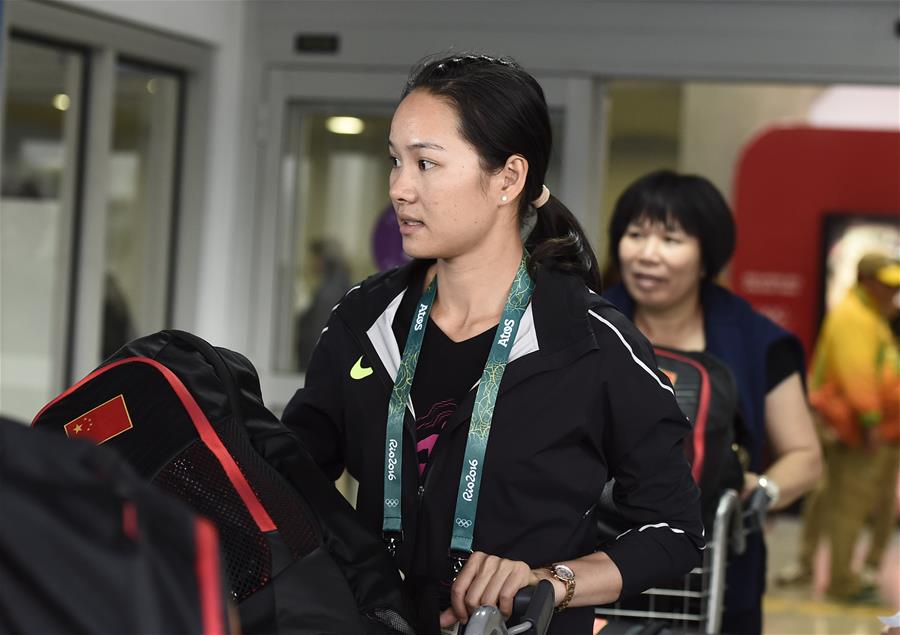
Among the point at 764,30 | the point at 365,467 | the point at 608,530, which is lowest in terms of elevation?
the point at 608,530

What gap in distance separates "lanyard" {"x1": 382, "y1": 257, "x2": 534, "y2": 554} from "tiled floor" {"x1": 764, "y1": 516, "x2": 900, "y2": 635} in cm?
488

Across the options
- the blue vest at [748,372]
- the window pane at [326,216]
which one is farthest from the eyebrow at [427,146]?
the window pane at [326,216]

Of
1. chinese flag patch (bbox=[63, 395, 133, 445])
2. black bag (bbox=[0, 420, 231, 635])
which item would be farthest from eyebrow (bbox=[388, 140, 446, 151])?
black bag (bbox=[0, 420, 231, 635])

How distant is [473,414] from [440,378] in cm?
14

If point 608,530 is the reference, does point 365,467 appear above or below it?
above

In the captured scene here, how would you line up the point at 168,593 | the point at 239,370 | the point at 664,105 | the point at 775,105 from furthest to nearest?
the point at 664,105 → the point at 775,105 → the point at 239,370 → the point at 168,593

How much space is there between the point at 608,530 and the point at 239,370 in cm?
107

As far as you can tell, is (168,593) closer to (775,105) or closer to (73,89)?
(73,89)

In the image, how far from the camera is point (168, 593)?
38.1 inches

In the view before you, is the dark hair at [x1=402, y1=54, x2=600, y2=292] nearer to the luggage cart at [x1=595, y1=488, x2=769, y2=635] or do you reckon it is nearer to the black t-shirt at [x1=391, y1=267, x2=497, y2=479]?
the black t-shirt at [x1=391, y1=267, x2=497, y2=479]

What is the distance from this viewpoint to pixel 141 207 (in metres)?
5.23

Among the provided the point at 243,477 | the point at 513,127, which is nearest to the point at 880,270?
the point at 513,127

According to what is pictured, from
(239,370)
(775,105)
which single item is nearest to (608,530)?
(239,370)

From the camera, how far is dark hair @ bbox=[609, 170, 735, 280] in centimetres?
314
